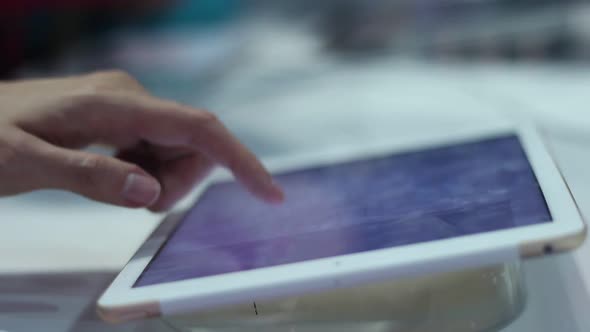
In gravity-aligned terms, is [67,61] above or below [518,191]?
below

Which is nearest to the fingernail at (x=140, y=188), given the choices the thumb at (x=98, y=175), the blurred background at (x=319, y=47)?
the thumb at (x=98, y=175)

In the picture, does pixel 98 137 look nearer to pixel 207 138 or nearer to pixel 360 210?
pixel 207 138

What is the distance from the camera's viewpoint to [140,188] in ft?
1.52

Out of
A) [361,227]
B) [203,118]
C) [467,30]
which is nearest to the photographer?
[361,227]

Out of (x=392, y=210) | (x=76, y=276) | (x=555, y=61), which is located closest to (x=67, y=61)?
(x=555, y=61)

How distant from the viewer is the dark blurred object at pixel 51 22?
164 centimetres

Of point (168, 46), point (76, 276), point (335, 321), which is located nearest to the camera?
point (335, 321)

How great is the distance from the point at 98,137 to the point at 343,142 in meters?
0.47

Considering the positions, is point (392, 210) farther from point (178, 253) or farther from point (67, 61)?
point (67, 61)

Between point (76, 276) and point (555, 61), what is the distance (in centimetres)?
110

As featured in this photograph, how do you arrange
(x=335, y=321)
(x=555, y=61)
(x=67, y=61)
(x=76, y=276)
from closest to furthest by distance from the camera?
(x=335, y=321), (x=76, y=276), (x=555, y=61), (x=67, y=61)

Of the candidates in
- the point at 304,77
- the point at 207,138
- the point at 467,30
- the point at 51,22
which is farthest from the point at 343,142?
the point at 51,22

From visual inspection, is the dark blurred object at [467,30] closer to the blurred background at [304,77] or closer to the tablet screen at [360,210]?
the blurred background at [304,77]

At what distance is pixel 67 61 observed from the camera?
6.22 ft
